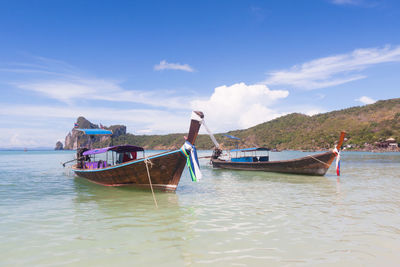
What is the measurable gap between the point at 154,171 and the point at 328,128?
127 metres

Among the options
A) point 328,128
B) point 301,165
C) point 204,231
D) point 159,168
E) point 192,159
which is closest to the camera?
point 204,231

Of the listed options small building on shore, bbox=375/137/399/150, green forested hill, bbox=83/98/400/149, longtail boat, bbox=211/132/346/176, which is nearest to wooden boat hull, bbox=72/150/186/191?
longtail boat, bbox=211/132/346/176

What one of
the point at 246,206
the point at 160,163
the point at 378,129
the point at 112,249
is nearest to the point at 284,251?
the point at 112,249

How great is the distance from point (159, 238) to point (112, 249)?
4.44 ft

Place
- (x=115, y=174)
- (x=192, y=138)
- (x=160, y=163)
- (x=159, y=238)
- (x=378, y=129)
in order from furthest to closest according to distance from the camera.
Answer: (x=378, y=129)
(x=115, y=174)
(x=160, y=163)
(x=192, y=138)
(x=159, y=238)

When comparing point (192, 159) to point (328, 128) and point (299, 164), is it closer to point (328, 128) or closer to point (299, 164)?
point (299, 164)

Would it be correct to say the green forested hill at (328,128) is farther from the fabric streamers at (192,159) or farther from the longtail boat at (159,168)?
the fabric streamers at (192,159)

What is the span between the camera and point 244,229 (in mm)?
8180

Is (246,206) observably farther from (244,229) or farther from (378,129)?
(378,129)

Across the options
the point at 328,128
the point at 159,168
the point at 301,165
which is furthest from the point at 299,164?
the point at 328,128

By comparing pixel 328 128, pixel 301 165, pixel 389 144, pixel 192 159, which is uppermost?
pixel 328 128

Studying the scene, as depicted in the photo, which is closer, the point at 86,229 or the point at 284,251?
the point at 284,251

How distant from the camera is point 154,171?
1447 cm

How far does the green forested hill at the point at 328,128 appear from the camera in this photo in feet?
357
